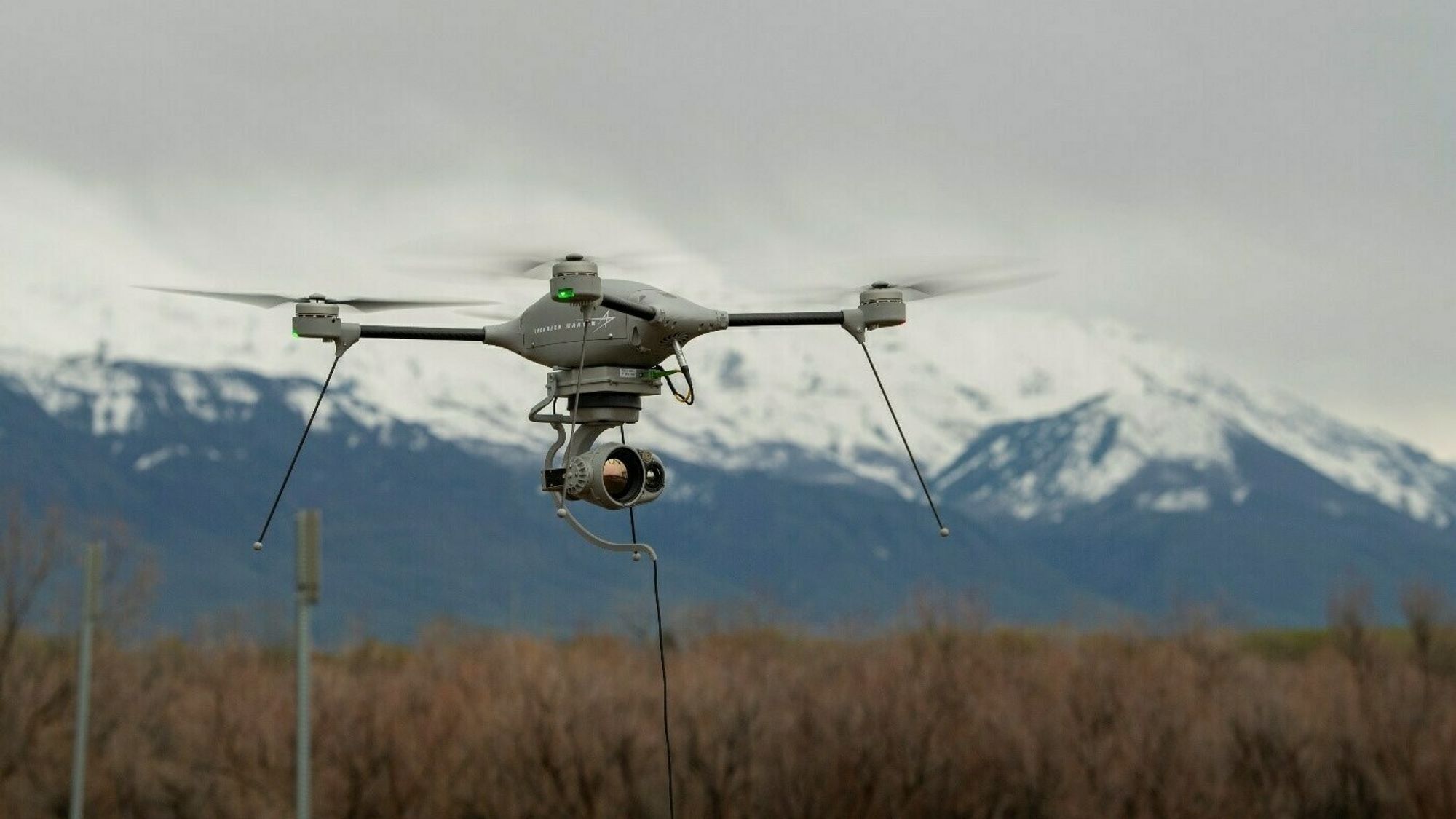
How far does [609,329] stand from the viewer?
1106 centimetres

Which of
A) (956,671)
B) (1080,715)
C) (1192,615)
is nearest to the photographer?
(1080,715)

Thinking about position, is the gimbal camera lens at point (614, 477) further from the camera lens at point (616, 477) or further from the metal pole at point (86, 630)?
the metal pole at point (86, 630)

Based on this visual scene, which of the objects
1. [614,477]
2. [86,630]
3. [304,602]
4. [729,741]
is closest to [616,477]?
[614,477]

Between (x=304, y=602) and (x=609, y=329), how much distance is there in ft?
22.6

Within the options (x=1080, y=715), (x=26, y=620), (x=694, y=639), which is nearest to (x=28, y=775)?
(x=26, y=620)

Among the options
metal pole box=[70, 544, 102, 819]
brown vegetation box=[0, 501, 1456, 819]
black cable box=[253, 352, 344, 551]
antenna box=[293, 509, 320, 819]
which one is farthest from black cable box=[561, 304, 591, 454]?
brown vegetation box=[0, 501, 1456, 819]

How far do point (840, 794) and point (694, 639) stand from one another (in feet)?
173

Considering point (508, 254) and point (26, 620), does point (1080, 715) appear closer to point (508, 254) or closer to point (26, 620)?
point (26, 620)

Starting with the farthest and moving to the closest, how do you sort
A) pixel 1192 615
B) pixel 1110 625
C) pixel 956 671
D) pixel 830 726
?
pixel 1110 625 < pixel 1192 615 < pixel 956 671 < pixel 830 726

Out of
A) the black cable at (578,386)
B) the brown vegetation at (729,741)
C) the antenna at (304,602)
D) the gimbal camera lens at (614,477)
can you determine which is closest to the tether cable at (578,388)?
the black cable at (578,386)

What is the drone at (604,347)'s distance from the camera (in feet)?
35.8

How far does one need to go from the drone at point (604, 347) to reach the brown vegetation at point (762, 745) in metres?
59.3

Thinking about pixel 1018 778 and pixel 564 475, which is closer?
pixel 564 475

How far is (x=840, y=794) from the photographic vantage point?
71.4 meters
